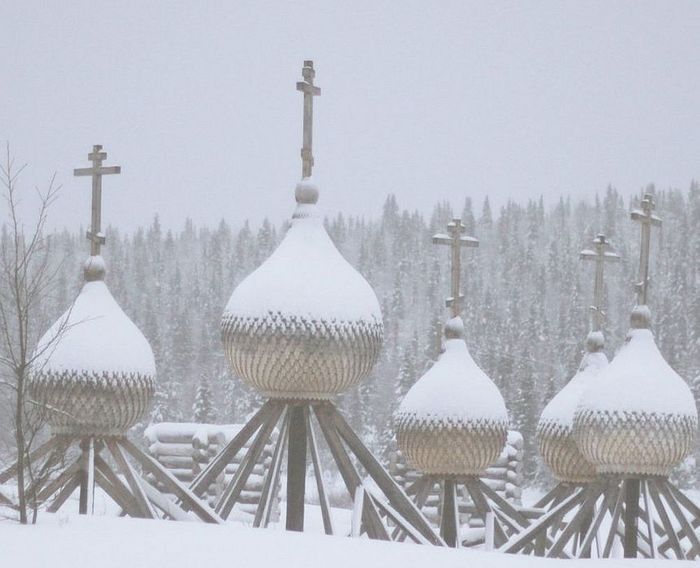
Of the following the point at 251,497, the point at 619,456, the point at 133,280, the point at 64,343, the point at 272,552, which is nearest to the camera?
the point at 272,552

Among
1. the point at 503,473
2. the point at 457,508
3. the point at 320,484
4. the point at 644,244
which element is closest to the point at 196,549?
the point at 320,484

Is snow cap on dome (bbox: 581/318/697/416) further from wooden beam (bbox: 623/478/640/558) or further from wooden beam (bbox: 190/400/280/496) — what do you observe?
wooden beam (bbox: 190/400/280/496)

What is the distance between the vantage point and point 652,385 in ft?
61.2

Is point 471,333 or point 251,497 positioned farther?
point 471,333

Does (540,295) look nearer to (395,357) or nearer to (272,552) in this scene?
(395,357)

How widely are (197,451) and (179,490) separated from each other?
1335 centimetres

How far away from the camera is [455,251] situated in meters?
22.4

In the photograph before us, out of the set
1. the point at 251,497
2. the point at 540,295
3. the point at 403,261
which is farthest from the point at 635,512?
the point at 403,261

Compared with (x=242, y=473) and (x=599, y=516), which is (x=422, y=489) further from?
(x=242, y=473)

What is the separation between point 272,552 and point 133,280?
425 ft

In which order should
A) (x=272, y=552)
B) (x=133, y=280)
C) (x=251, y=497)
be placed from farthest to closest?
(x=133, y=280) < (x=251, y=497) < (x=272, y=552)

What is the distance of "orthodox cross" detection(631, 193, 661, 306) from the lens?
65.8 ft

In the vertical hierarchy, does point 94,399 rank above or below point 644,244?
below

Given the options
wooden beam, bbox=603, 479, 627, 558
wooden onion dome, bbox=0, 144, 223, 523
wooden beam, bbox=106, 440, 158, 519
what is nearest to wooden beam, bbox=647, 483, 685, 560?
wooden beam, bbox=603, 479, 627, 558
